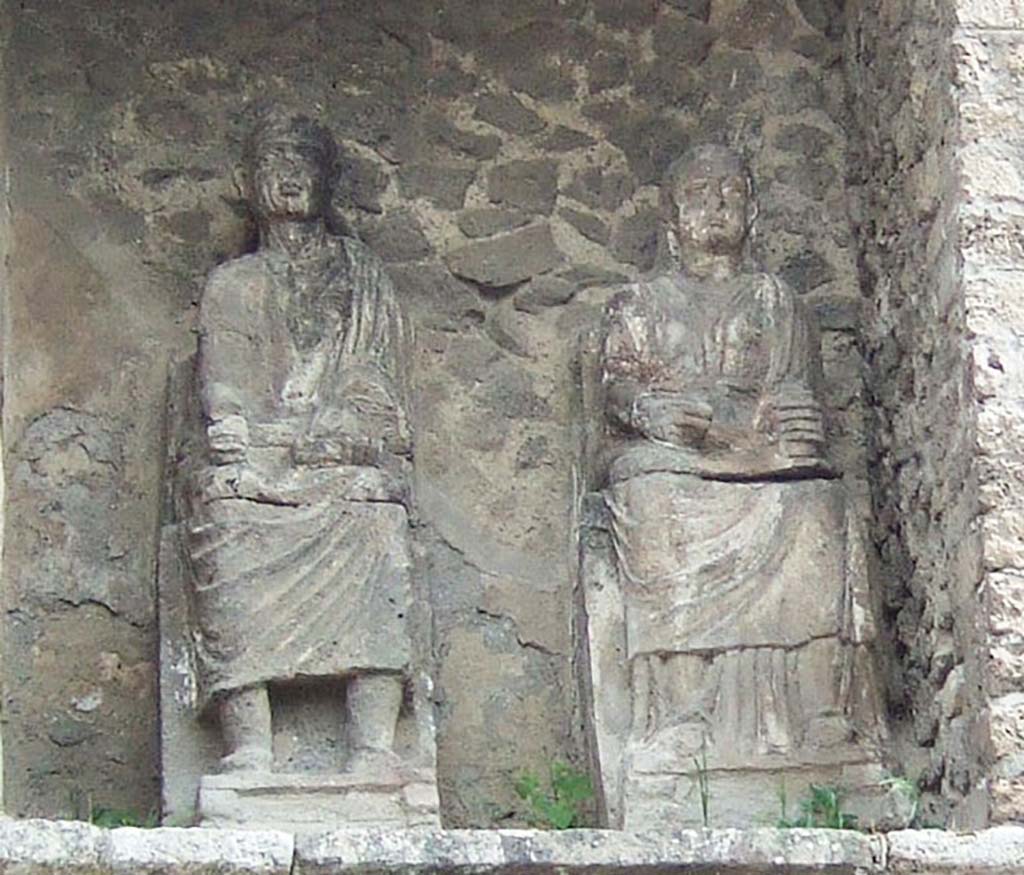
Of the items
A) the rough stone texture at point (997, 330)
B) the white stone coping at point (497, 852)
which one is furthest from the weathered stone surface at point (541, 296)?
the white stone coping at point (497, 852)

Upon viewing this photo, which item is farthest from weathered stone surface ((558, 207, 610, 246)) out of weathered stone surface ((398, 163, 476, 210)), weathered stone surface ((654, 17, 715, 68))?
weathered stone surface ((654, 17, 715, 68))

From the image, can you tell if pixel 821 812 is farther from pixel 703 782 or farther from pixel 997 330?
pixel 997 330

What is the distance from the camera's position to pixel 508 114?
24.7ft

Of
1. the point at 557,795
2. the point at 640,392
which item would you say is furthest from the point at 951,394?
the point at 557,795

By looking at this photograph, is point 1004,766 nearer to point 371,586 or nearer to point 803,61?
point 371,586

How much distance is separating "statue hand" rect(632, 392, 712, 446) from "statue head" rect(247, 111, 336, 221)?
88 cm

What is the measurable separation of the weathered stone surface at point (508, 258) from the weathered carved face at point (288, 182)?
17.0 inches

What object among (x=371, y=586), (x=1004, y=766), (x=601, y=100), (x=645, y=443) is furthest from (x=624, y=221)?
(x=1004, y=766)

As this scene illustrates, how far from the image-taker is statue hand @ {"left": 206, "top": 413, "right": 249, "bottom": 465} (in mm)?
6676

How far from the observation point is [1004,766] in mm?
5930

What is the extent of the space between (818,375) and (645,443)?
46cm

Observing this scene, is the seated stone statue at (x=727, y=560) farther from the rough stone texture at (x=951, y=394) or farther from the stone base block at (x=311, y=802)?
the stone base block at (x=311, y=802)

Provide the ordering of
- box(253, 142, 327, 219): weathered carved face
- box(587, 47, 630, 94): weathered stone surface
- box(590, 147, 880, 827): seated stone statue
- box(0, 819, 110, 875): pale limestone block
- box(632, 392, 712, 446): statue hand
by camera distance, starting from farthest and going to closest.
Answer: box(587, 47, 630, 94): weathered stone surface
box(253, 142, 327, 219): weathered carved face
box(632, 392, 712, 446): statue hand
box(590, 147, 880, 827): seated stone statue
box(0, 819, 110, 875): pale limestone block

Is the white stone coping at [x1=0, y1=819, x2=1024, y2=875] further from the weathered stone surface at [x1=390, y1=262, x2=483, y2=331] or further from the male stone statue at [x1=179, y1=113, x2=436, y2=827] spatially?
the weathered stone surface at [x1=390, y1=262, x2=483, y2=331]
